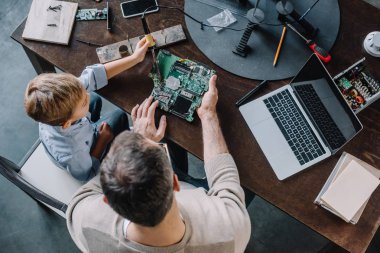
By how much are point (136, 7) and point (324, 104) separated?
0.89 m

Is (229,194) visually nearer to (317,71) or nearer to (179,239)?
(179,239)

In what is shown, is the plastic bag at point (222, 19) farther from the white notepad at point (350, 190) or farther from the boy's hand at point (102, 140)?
the white notepad at point (350, 190)

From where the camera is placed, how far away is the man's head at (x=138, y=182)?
1.13 meters

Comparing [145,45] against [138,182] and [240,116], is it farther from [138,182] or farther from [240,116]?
[138,182]

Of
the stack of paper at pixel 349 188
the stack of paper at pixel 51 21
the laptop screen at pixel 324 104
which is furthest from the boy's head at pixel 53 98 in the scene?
the stack of paper at pixel 349 188

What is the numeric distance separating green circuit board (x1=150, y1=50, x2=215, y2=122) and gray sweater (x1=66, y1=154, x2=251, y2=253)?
0.28m

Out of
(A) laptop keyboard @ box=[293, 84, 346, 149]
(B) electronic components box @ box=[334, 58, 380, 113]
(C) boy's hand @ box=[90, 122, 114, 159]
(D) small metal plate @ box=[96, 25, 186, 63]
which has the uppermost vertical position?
(B) electronic components box @ box=[334, 58, 380, 113]

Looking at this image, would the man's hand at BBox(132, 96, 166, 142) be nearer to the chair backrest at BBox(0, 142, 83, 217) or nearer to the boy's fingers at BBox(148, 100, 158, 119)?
the boy's fingers at BBox(148, 100, 158, 119)

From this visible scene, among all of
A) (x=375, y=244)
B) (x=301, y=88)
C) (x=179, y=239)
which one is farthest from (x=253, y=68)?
(x=375, y=244)

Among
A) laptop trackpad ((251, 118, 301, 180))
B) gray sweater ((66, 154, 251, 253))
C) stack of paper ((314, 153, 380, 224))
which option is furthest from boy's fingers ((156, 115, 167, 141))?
stack of paper ((314, 153, 380, 224))

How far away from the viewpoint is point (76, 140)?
5.55ft

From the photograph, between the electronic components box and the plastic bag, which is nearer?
the electronic components box

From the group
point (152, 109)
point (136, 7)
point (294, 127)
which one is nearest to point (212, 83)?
point (152, 109)

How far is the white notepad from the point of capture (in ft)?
5.07
